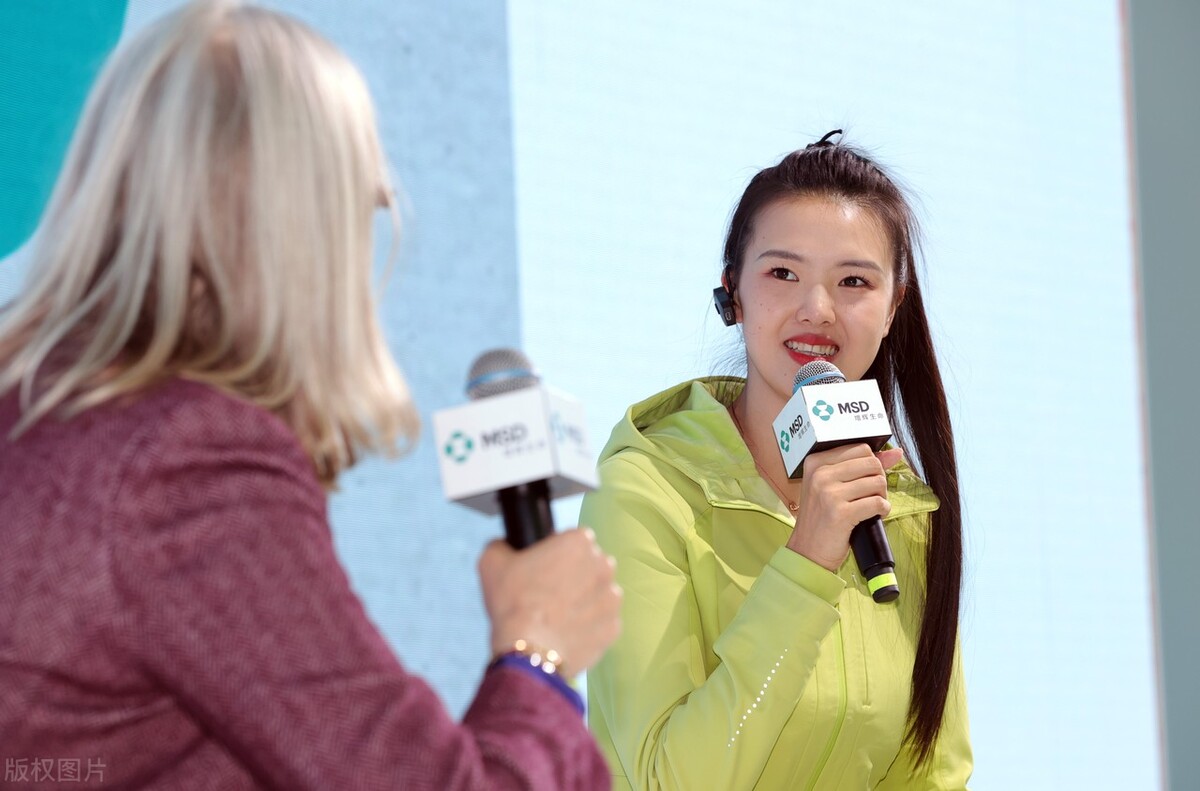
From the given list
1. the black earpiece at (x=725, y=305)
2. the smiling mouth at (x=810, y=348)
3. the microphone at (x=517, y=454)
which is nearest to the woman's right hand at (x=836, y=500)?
the smiling mouth at (x=810, y=348)

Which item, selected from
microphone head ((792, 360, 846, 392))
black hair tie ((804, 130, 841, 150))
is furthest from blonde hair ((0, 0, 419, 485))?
black hair tie ((804, 130, 841, 150))

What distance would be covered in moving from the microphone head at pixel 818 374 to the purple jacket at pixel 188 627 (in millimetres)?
888

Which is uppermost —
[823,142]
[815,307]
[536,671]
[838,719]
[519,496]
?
[823,142]

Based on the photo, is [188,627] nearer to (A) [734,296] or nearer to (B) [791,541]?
(B) [791,541]

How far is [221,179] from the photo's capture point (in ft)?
2.89

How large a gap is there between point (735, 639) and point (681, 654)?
0.10 metres

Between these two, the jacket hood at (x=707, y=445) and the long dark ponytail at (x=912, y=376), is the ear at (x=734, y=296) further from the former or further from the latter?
the jacket hood at (x=707, y=445)

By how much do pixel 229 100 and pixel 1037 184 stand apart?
95.8 inches

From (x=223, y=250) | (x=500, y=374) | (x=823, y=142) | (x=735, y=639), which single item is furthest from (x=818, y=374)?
(x=223, y=250)

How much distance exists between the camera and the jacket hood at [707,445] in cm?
173

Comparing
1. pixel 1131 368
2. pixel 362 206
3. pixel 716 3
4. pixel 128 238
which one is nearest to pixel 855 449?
pixel 362 206

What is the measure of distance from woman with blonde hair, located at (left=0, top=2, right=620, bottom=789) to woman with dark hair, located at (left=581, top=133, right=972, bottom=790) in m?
0.59

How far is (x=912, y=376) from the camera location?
1.99m

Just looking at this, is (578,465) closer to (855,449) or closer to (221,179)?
(221,179)
